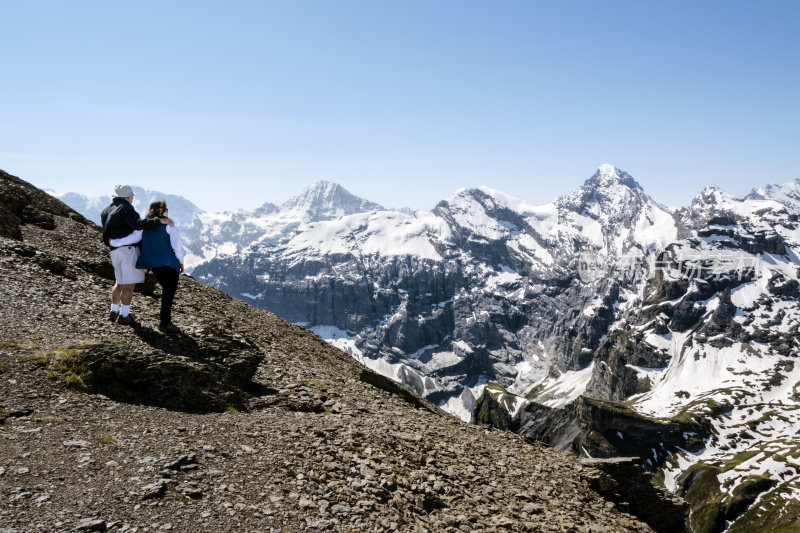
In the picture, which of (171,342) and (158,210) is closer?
(158,210)

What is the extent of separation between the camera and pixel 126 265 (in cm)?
1991

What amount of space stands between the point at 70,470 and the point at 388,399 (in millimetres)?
15808

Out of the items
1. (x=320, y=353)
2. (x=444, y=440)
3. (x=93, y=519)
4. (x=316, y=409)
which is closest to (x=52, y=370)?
(x=93, y=519)

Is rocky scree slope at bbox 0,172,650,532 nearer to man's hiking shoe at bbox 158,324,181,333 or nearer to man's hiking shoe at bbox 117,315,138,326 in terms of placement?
man's hiking shoe at bbox 158,324,181,333

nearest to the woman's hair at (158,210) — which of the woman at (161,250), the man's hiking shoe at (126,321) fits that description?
the woman at (161,250)

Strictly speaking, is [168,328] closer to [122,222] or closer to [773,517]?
[122,222]

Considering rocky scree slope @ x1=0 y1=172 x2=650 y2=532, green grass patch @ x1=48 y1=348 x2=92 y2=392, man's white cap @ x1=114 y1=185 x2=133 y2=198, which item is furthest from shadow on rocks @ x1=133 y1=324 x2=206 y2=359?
man's white cap @ x1=114 y1=185 x2=133 y2=198

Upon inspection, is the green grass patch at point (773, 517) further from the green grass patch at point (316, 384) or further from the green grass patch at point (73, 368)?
the green grass patch at point (73, 368)

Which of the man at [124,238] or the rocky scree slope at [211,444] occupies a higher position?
the man at [124,238]

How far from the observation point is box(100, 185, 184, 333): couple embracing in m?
19.4

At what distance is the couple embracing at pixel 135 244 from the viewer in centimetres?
1942

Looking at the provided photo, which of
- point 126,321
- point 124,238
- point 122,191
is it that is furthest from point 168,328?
point 122,191

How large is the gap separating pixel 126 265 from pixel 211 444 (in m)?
10.2

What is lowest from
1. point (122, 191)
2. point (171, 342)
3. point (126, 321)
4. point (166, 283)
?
point (171, 342)
